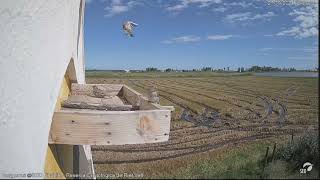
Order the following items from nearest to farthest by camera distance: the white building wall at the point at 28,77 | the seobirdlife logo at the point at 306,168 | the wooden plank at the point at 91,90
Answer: the white building wall at the point at 28,77 < the seobirdlife logo at the point at 306,168 < the wooden plank at the point at 91,90

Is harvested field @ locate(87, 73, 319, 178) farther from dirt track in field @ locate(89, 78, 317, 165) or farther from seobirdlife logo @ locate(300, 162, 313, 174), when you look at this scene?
seobirdlife logo @ locate(300, 162, 313, 174)

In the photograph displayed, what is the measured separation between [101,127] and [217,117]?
10.9 metres

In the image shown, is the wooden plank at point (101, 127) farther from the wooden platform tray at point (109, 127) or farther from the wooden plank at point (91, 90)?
the wooden plank at point (91, 90)

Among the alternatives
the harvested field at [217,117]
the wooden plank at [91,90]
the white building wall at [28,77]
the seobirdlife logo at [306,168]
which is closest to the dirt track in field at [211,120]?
the harvested field at [217,117]

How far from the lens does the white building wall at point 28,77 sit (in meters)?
2.33

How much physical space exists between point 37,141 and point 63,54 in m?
0.69

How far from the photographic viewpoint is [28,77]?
2.41 metres

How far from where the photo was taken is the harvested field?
23.0 feet

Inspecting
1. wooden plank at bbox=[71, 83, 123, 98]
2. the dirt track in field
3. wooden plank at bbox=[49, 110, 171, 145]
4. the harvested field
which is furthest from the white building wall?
the dirt track in field

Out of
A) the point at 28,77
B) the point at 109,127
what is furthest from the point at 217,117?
the point at 28,77

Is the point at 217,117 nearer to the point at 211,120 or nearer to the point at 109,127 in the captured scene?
the point at 211,120

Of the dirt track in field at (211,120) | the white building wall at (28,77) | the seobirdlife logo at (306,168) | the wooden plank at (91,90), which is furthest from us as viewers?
the dirt track in field at (211,120)

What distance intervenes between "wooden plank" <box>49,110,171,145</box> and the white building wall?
0.31 ft

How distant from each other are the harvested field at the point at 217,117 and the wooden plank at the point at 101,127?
3216 millimetres
